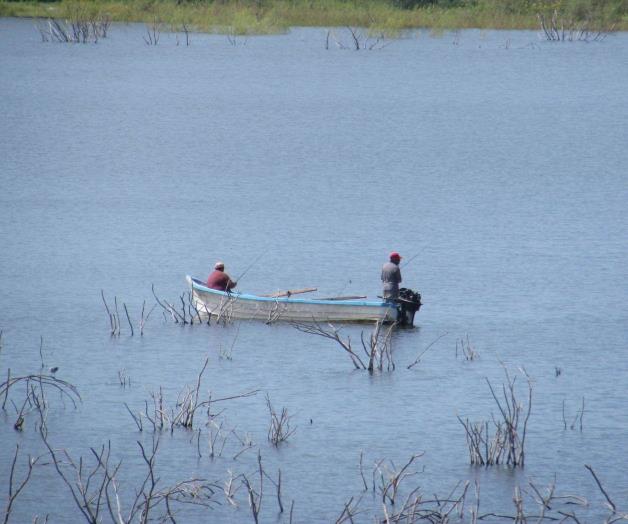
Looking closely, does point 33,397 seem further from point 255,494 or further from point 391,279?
point 391,279

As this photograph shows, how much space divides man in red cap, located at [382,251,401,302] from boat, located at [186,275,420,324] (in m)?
0.18

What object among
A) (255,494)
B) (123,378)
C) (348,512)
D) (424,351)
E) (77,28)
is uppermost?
(348,512)

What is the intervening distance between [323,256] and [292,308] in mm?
7410

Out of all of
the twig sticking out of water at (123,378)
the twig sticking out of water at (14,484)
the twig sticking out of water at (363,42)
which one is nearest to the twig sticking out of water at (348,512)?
the twig sticking out of water at (14,484)

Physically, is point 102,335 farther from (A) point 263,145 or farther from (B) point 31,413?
(A) point 263,145

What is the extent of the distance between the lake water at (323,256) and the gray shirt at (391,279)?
908mm

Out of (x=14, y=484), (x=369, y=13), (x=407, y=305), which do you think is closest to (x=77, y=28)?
(x=369, y=13)

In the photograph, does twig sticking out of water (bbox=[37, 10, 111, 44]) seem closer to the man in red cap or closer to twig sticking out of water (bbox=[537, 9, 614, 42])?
twig sticking out of water (bbox=[537, 9, 614, 42])

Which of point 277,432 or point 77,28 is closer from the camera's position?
point 277,432

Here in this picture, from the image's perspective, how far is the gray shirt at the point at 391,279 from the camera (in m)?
30.1

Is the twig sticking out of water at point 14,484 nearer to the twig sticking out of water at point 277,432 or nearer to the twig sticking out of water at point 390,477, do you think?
the twig sticking out of water at point 277,432

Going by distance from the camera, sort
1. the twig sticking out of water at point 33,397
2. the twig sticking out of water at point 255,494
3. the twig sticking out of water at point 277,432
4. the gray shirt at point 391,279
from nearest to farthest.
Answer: the twig sticking out of water at point 255,494 → the twig sticking out of water at point 277,432 → the twig sticking out of water at point 33,397 → the gray shirt at point 391,279

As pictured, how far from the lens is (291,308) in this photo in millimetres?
30797

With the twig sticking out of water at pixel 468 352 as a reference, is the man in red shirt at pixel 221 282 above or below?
above
